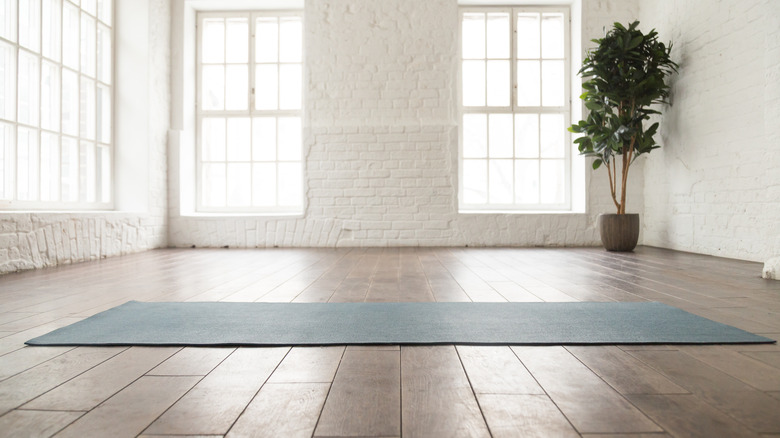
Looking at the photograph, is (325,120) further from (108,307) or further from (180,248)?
(108,307)

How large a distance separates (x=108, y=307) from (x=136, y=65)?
13.3 feet

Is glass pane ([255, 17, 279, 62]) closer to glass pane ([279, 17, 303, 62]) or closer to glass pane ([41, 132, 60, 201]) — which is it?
glass pane ([279, 17, 303, 62])

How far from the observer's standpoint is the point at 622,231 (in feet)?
16.1

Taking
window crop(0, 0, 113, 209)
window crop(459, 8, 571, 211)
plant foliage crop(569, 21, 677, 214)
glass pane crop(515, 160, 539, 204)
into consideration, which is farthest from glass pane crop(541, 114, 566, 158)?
window crop(0, 0, 113, 209)

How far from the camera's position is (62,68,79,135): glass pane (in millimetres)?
4276

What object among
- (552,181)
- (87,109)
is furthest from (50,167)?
(552,181)

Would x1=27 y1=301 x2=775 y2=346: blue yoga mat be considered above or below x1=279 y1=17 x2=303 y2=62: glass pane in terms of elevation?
below

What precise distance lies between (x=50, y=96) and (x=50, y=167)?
625 mm

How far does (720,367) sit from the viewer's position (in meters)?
1.29

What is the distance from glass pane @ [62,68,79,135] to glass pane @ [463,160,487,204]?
431cm

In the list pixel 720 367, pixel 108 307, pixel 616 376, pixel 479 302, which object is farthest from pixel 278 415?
pixel 108 307

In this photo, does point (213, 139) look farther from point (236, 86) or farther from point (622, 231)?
point (622, 231)

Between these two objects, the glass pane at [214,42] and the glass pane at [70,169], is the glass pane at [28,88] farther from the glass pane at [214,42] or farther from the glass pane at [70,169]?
the glass pane at [214,42]

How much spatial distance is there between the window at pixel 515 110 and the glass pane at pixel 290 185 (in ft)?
6.92
